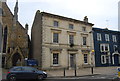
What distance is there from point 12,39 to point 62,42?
1055 cm

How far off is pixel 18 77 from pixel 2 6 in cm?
1970

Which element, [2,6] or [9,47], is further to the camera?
[2,6]

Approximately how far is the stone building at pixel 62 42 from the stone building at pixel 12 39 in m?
3.26

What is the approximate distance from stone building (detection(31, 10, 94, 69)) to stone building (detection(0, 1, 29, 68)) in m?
3.26

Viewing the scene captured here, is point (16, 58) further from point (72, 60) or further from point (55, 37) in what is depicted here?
point (72, 60)

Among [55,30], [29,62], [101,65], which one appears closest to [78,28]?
[55,30]

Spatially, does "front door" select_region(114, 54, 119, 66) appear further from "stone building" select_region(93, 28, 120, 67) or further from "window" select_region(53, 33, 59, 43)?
"window" select_region(53, 33, 59, 43)

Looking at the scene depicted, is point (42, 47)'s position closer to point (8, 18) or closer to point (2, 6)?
point (8, 18)

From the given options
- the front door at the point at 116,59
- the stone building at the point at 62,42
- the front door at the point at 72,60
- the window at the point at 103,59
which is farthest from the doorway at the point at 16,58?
the front door at the point at 116,59

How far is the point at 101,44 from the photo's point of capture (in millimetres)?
26781

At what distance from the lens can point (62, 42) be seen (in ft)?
70.2

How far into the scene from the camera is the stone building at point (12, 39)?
72.6 feet

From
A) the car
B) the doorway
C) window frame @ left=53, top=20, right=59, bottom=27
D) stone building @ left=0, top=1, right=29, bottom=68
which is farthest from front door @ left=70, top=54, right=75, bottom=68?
the car

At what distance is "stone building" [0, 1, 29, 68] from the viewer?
2212 centimetres
